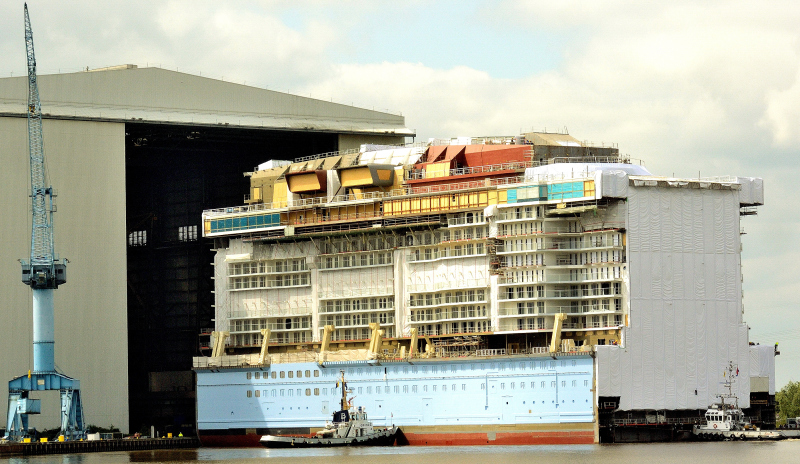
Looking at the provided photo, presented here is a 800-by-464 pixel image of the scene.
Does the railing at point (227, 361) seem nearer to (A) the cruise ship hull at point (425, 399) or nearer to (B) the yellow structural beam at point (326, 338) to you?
(A) the cruise ship hull at point (425, 399)

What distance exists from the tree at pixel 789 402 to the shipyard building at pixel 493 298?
56.0m

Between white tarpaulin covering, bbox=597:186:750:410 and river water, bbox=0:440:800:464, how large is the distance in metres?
4.43

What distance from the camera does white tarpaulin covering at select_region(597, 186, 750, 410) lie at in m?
111

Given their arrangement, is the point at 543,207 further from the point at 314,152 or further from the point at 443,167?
the point at 314,152

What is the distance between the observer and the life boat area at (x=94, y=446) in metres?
122

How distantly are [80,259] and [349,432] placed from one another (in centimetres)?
3024

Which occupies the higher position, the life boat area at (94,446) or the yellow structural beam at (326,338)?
the yellow structural beam at (326,338)

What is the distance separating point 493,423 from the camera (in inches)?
4461

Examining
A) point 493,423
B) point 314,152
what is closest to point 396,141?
point 314,152

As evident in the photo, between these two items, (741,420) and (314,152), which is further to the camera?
(314,152)

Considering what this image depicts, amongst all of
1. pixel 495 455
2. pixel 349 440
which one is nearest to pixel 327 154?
pixel 349 440

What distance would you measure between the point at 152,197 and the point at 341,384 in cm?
4115

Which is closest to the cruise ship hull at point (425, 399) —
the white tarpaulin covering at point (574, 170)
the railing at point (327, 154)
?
the white tarpaulin covering at point (574, 170)

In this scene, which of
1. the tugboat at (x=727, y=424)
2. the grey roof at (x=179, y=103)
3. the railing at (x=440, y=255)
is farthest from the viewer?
the grey roof at (x=179, y=103)
